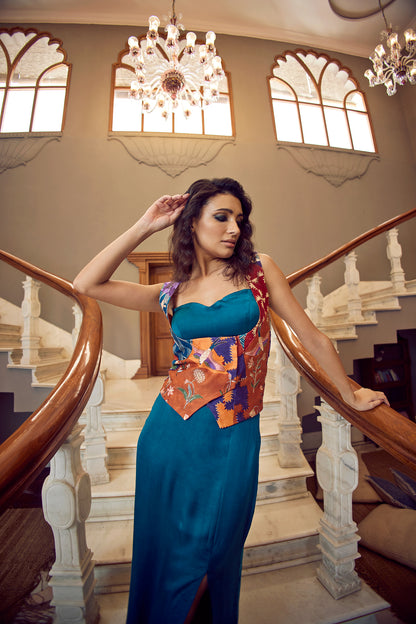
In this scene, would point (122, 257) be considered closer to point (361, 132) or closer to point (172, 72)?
point (172, 72)

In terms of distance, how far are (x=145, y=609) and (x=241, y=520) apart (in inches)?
15.8

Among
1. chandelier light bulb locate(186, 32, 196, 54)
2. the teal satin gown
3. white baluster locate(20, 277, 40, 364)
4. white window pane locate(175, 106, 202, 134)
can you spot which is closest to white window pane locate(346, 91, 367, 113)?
white window pane locate(175, 106, 202, 134)

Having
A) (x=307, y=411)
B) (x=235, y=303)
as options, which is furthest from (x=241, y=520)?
(x=307, y=411)

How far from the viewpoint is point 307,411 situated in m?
2.52

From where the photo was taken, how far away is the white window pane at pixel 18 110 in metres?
4.81

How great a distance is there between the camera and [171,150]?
4.78 m

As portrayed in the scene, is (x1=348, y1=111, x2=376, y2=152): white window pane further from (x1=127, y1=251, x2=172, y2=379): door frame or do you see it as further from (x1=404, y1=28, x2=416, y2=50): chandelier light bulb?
(x1=127, y1=251, x2=172, y2=379): door frame

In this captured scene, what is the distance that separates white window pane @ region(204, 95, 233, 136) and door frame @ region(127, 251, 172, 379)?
2.41 m

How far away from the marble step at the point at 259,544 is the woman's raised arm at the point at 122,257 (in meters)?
1.18

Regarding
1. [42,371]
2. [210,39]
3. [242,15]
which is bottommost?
[42,371]

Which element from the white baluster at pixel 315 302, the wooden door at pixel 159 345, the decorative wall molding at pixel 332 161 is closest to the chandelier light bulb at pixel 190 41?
the decorative wall molding at pixel 332 161

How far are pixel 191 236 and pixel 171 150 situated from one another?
4.58m

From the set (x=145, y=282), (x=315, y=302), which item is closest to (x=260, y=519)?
(x=315, y=302)

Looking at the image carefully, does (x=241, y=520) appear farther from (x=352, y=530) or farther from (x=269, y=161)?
(x=269, y=161)
